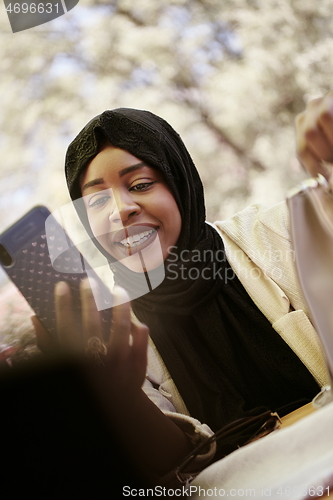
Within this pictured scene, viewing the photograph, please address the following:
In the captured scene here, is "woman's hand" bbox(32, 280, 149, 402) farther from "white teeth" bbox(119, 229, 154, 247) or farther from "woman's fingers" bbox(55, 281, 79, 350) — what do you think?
"white teeth" bbox(119, 229, 154, 247)

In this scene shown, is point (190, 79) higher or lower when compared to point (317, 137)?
higher

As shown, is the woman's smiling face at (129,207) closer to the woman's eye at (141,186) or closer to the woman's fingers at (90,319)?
the woman's eye at (141,186)

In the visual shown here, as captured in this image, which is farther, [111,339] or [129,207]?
[129,207]

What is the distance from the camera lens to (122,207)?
1.63ft

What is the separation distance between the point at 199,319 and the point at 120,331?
18cm

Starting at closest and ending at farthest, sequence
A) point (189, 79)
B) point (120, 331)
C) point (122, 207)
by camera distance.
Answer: point (120, 331), point (122, 207), point (189, 79)

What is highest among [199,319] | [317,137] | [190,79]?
[190,79]

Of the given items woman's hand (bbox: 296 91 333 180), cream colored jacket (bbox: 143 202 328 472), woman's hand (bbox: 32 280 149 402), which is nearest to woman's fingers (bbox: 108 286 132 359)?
woman's hand (bbox: 32 280 149 402)

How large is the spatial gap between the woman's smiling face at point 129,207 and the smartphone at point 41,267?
0.09 meters

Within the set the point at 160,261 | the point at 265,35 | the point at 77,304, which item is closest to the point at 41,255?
the point at 77,304

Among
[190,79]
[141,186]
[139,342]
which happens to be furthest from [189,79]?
[139,342]

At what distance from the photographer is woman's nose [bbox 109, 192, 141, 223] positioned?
50 cm

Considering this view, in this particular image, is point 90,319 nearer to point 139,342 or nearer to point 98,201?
point 139,342

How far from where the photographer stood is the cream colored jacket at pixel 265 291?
1.62ft
